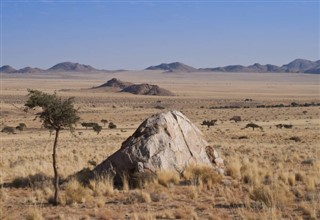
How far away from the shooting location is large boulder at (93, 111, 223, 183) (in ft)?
56.4

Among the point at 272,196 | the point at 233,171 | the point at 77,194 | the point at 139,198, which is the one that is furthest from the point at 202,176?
the point at 77,194

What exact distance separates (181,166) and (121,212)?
4.78 metres

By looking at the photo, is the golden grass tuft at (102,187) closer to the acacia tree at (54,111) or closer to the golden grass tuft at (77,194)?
the golden grass tuft at (77,194)

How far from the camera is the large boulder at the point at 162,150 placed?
1720 cm

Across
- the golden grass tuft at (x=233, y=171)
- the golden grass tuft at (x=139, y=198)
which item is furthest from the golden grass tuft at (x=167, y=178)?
the golden grass tuft at (x=233, y=171)

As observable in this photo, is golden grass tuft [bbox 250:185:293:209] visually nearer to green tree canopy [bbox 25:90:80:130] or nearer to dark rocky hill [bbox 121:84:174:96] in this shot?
green tree canopy [bbox 25:90:80:130]

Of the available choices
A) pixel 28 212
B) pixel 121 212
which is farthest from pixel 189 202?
pixel 28 212

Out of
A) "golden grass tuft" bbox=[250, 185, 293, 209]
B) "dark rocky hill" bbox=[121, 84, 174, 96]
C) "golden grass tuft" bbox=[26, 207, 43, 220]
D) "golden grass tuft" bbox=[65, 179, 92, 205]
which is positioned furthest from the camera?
"dark rocky hill" bbox=[121, 84, 174, 96]

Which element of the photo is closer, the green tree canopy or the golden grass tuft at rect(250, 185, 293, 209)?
the golden grass tuft at rect(250, 185, 293, 209)

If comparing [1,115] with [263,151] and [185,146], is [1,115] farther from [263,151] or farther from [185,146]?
[185,146]

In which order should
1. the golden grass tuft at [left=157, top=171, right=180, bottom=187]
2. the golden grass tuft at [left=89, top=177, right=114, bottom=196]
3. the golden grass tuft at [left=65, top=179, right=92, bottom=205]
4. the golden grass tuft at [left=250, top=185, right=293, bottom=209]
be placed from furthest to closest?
the golden grass tuft at [left=157, top=171, right=180, bottom=187], the golden grass tuft at [left=89, top=177, right=114, bottom=196], the golden grass tuft at [left=65, top=179, right=92, bottom=205], the golden grass tuft at [left=250, top=185, right=293, bottom=209]

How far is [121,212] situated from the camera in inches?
522

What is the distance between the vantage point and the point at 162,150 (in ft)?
57.4

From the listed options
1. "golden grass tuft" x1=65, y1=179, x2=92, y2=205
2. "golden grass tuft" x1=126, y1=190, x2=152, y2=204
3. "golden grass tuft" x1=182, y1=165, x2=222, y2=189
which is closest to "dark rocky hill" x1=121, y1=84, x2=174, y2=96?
"golden grass tuft" x1=182, y1=165, x2=222, y2=189
